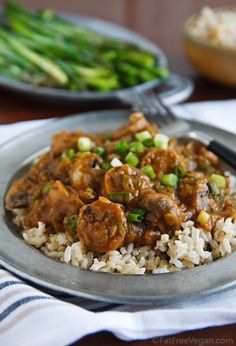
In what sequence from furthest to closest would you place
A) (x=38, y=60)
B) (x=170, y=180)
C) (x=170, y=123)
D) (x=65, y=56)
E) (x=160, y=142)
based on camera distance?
(x=65, y=56)
(x=38, y=60)
(x=170, y=123)
(x=160, y=142)
(x=170, y=180)

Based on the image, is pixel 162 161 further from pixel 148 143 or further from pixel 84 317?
pixel 84 317

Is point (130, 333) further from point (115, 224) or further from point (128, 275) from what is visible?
point (115, 224)

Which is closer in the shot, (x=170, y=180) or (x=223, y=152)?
(x=170, y=180)

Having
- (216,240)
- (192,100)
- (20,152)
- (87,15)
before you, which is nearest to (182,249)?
(216,240)

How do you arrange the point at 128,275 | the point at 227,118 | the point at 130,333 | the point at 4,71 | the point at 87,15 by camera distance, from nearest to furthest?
the point at 130,333 → the point at 128,275 → the point at 227,118 → the point at 4,71 → the point at 87,15

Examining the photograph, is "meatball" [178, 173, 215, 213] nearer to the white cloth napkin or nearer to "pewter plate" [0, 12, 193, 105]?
the white cloth napkin

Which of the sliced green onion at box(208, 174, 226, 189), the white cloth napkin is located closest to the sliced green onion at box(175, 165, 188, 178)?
the sliced green onion at box(208, 174, 226, 189)

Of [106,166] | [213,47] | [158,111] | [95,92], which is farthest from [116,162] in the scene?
[213,47]
